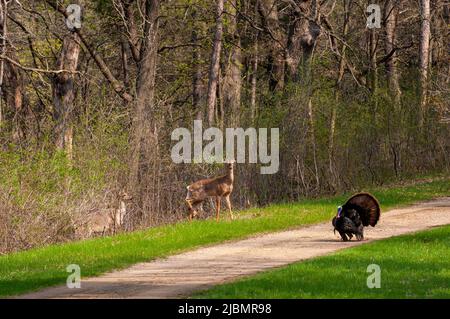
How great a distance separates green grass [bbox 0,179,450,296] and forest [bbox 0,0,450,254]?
6.36 feet

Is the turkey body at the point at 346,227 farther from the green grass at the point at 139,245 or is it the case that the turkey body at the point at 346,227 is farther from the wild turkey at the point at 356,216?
the green grass at the point at 139,245

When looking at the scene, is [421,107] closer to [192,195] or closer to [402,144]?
[402,144]

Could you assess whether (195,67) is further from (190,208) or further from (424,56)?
(190,208)

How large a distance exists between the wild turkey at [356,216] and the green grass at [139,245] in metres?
2.41

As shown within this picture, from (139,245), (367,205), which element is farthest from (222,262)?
(367,205)

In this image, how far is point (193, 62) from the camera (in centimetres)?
3766

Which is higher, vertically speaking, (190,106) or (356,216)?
(190,106)

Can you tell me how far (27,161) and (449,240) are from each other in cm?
975

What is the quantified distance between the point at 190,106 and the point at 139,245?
59.9 ft

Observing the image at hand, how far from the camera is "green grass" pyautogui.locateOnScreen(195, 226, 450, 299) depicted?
44.2ft

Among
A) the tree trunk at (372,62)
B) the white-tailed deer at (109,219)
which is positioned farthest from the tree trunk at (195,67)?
the white-tailed deer at (109,219)

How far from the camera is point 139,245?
64.0 feet

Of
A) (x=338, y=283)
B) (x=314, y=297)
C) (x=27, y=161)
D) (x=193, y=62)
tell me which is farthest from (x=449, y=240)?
(x=193, y=62)

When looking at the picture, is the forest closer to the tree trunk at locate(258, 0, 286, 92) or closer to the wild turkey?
the tree trunk at locate(258, 0, 286, 92)
